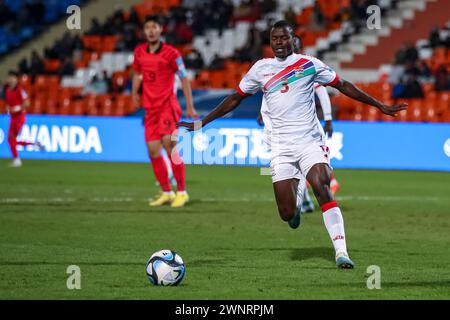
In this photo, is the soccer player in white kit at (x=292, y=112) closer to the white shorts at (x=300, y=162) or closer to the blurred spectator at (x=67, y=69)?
the white shorts at (x=300, y=162)

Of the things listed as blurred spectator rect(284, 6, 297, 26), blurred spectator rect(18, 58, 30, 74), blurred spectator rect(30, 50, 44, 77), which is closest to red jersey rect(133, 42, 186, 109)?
blurred spectator rect(284, 6, 297, 26)

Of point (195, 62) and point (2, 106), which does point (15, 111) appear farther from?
point (2, 106)

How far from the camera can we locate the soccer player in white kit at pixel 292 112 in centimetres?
926

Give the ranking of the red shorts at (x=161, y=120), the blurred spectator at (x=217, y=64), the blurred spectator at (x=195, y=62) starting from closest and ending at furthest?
the red shorts at (x=161, y=120)
the blurred spectator at (x=217, y=64)
the blurred spectator at (x=195, y=62)

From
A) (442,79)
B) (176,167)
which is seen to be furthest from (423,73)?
(176,167)

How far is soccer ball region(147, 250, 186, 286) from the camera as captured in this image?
8117mm

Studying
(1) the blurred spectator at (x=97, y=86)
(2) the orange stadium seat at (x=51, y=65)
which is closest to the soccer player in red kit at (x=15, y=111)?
(1) the blurred spectator at (x=97, y=86)

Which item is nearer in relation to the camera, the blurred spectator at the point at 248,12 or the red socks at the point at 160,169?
the red socks at the point at 160,169

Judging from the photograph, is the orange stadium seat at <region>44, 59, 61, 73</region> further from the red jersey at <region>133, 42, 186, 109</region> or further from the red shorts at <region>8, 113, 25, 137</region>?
the red jersey at <region>133, 42, 186, 109</region>

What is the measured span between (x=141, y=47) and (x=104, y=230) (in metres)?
3.67

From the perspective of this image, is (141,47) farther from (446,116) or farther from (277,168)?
(446,116)

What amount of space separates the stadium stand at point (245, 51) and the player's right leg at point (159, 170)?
11342mm

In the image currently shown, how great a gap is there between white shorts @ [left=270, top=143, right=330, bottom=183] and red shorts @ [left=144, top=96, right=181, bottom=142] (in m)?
5.22

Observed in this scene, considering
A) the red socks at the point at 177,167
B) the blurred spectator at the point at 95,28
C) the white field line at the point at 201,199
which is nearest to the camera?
the red socks at the point at 177,167
